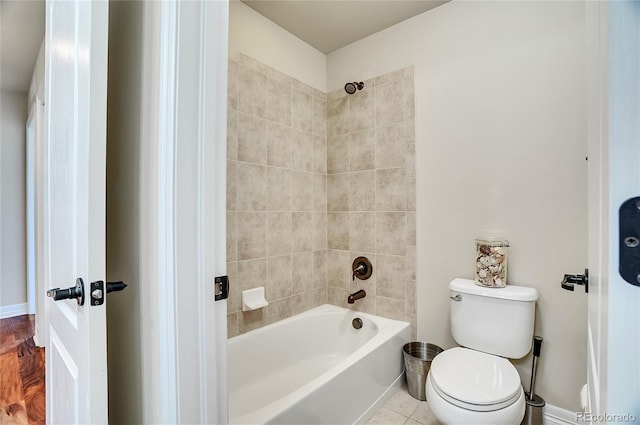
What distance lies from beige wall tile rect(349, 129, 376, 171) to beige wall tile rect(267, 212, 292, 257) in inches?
25.9

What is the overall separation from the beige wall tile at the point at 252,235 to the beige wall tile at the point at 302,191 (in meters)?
0.31

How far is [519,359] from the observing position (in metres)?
1.79

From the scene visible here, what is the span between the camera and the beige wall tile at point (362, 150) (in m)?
2.34

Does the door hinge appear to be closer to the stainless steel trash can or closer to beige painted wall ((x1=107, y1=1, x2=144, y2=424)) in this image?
beige painted wall ((x1=107, y1=1, x2=144, y2=424))

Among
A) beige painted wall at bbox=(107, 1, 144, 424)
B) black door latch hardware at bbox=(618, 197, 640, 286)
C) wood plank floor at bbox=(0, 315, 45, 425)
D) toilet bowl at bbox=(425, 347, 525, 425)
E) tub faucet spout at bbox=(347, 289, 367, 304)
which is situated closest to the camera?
black door latch hardware at bbox=(618, 197, 640, 286)

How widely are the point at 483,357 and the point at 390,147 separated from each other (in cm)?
142

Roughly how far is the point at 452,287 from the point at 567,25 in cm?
154

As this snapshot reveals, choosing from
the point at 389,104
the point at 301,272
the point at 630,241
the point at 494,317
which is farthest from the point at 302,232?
the point at 630,241

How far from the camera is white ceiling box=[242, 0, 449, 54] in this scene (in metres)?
2.01

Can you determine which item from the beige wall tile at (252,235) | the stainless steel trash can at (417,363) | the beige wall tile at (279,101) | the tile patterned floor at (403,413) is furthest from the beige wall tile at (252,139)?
the tile patterned floor at (403,413)

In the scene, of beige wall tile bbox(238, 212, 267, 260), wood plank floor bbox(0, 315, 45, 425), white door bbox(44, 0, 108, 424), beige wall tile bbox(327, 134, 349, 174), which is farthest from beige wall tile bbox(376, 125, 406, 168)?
wood plank floor bbox(0, 315, 45, 425)

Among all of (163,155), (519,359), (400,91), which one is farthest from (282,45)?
(519,359)

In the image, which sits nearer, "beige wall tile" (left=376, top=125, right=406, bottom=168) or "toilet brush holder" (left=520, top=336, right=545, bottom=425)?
"toilet brush holder" (left=520, top=336, right=545, bottom=425)

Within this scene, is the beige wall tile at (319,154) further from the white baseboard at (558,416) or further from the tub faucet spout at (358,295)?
the white baseboard at (558,416)
